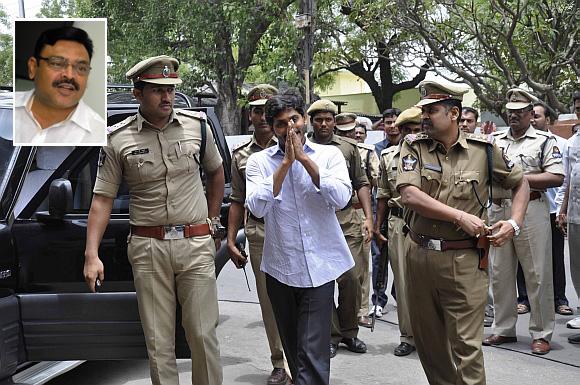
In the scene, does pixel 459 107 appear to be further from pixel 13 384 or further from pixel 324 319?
pixel 13 384

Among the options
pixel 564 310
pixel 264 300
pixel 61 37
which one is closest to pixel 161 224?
pixel 61 37

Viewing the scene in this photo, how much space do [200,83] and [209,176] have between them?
16.7 meters

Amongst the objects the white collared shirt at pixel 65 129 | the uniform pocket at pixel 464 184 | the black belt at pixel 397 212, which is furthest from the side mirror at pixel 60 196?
the black belt at pixel 397 212

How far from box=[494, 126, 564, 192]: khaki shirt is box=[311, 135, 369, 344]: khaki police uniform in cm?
118

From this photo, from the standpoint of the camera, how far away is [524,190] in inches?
184

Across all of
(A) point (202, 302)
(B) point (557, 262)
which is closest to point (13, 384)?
(A) point (202, 302)

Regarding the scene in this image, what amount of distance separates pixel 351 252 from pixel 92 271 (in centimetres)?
238

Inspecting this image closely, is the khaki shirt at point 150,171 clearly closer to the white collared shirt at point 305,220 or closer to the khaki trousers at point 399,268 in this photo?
the white collared shirt at point 305,220

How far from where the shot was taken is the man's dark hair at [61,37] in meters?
4.32

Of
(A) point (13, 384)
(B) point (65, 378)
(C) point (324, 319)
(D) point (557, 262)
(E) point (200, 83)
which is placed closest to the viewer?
(C) point (324, 319)

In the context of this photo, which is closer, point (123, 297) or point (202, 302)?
point (202, 302)

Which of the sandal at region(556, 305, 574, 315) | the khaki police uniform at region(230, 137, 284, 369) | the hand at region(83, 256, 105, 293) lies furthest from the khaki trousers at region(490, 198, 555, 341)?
the hand at region(83, 256, 105, 293)

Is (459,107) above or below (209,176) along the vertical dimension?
above

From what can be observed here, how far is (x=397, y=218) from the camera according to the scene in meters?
6.79
